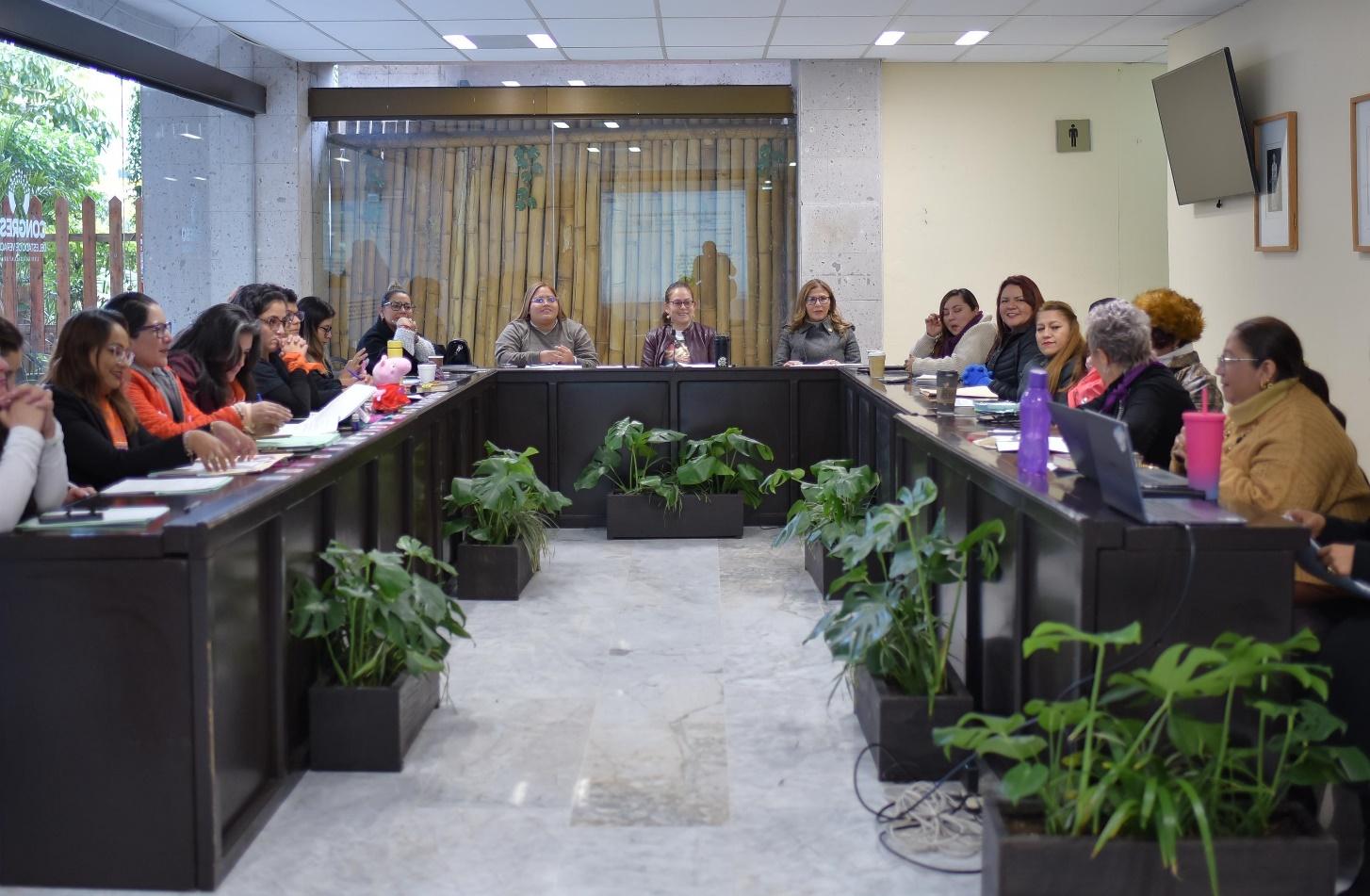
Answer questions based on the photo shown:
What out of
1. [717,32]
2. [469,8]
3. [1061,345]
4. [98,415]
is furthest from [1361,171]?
[98,415]

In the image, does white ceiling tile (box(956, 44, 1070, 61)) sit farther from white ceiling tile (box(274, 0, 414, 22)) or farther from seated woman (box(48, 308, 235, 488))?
seated woman (box(48, 308, 235, 488))

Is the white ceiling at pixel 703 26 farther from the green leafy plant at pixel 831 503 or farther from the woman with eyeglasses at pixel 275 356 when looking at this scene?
the green leafy plant at pixel 831 503

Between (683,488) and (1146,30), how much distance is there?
4150 mm

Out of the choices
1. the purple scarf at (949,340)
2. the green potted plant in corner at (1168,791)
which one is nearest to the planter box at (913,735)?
the green potted plant in corner at (1168,791)

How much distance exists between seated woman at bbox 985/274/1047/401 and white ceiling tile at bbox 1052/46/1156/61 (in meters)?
3.34

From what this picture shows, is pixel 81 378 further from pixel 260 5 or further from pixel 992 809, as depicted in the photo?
pixel 260 5

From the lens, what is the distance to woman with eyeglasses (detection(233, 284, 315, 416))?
5816mm

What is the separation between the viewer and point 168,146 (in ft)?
28.8

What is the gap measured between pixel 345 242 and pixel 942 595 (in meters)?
6.99

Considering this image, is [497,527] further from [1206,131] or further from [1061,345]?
[1206,131]

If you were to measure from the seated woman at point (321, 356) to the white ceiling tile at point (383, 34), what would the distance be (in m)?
2.15

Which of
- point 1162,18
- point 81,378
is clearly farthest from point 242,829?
point 1162,18

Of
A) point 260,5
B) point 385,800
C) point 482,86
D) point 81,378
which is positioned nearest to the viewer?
point 385,800

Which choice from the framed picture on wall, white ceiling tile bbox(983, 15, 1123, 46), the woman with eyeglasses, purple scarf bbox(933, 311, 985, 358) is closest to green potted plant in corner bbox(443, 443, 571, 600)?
the woman with eyeglasses
